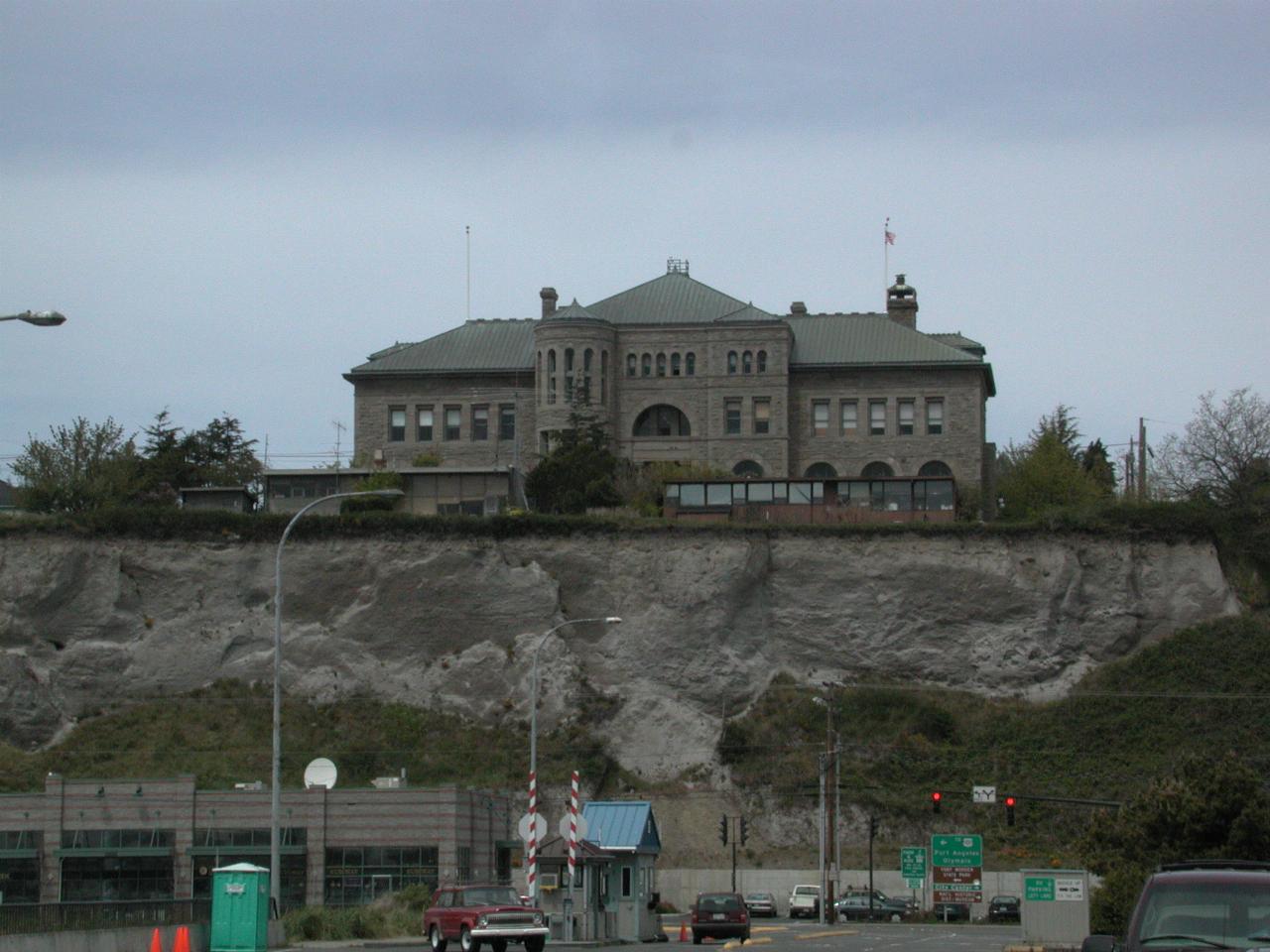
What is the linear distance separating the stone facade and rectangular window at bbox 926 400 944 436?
2.0 inches

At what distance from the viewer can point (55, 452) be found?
96438 mm

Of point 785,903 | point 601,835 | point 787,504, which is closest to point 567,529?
point 787,504

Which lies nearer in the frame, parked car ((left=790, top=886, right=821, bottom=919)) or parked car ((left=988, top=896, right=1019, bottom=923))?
parked car ((left=988, top=896, right=1019, bottom=923))

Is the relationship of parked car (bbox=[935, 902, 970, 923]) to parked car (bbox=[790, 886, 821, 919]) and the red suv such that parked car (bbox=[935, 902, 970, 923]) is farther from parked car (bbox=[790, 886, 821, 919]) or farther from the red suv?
the red suv

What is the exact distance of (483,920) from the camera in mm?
35531

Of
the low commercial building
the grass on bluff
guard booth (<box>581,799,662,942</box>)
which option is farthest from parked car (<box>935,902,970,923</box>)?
guard booth (<box>581,799,662,942</box>)

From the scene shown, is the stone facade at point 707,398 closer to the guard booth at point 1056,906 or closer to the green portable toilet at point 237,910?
the guard booth at point 1056,906

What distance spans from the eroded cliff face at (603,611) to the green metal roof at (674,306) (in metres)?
15.2

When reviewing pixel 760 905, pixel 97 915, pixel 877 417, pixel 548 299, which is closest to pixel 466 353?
pixel 548 299

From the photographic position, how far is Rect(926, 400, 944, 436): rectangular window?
9350 centimetres

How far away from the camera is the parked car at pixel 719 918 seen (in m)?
46.8

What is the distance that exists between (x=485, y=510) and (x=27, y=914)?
2437 inches

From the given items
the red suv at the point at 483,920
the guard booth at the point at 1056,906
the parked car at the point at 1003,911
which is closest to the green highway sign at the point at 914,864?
the parked car at the point at 1003,911

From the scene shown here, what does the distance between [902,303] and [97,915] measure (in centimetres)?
7786
